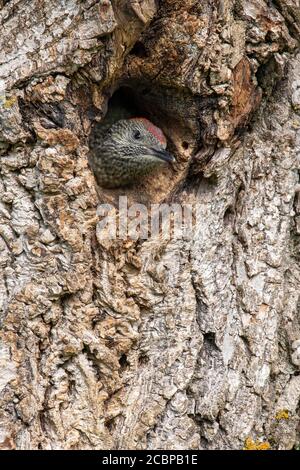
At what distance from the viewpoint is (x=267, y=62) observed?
193 inches

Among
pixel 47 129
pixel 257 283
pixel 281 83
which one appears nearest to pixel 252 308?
pixel 257 283

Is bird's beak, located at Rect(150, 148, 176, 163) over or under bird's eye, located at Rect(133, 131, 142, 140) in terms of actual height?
under

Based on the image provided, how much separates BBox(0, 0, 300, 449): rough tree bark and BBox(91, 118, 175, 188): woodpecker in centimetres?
15

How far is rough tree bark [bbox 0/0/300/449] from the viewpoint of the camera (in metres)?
4.03

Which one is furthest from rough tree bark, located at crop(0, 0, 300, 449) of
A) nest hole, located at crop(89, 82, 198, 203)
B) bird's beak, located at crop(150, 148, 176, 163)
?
bird's beak, located at crop(150, 148, 176, 163)

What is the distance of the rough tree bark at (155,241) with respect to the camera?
4027mm

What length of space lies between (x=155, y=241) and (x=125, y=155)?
4.00 feet

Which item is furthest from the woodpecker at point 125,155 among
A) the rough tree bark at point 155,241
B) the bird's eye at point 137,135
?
the rough tree bark at point 155,241

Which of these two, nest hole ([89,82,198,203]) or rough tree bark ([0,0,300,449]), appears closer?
rough tree bark ([0,0,300,449])

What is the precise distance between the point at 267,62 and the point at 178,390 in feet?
8.76

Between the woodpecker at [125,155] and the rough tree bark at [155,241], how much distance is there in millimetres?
145

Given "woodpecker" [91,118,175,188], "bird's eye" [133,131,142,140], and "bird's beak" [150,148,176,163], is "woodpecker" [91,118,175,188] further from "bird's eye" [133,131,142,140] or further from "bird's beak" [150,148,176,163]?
"bird's beak" [150,148,176,163]

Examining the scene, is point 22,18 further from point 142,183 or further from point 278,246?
point 278,246

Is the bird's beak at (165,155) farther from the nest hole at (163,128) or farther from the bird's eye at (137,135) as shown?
the bird's eye at (137,135)
